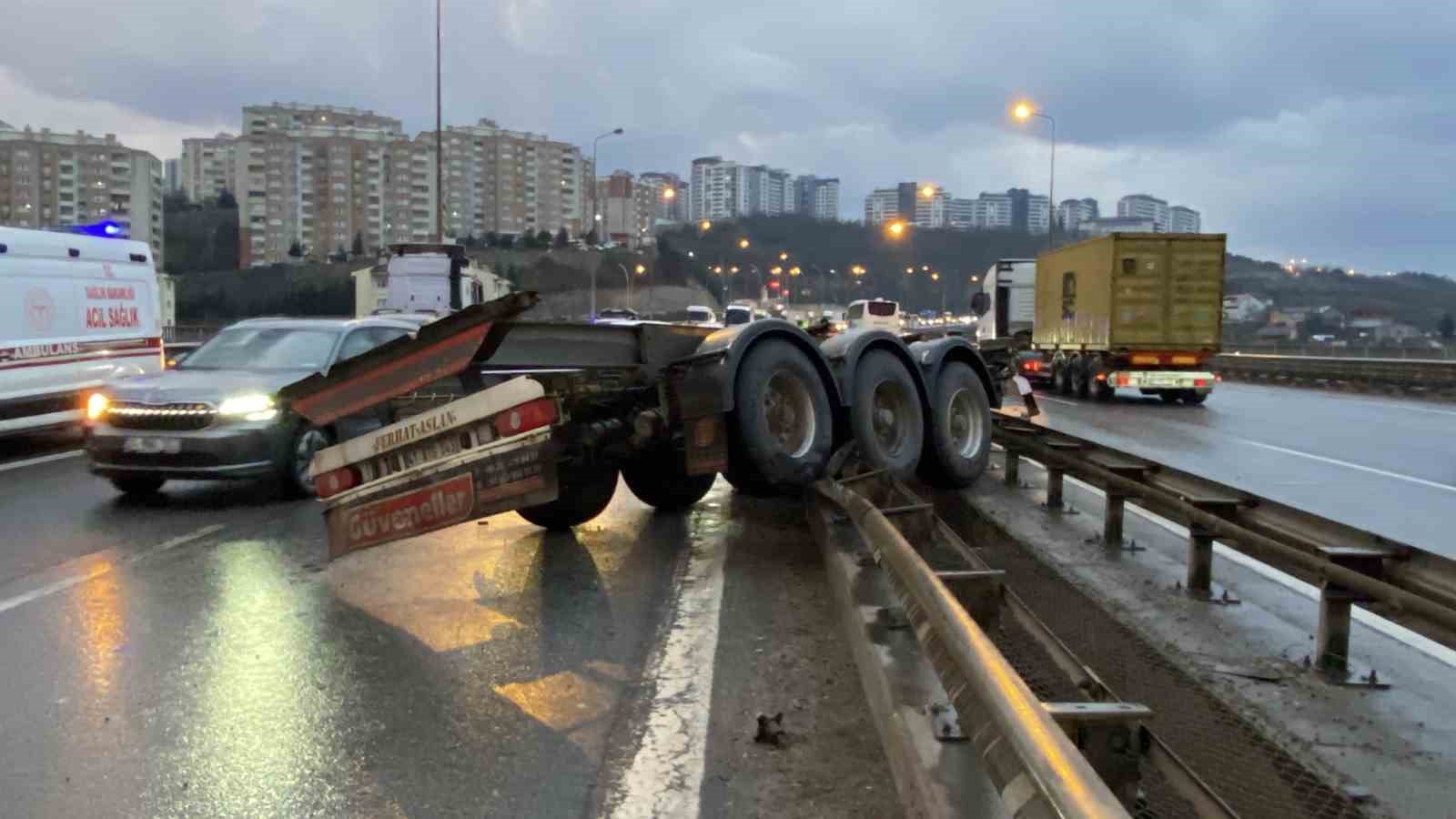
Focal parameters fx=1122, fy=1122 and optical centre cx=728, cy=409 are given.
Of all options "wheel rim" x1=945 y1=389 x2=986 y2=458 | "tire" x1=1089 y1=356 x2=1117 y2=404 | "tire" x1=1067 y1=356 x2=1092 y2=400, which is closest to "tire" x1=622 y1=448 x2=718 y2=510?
"wheel rim" x1=945 y1=389 x2=986 y2=458

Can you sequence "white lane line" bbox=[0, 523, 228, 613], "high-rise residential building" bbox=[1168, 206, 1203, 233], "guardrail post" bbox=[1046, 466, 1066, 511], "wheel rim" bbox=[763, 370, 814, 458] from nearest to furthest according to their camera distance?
"white lane line" bbox=[0, 523, 228, 613]
"wheel rim" bbox=[763, 370, 814, 458]
"guardrail post" bbox=[1046, 466, 1066, 511]
"high-rise residential building" bbox=[1168, 206, 1203, 233]

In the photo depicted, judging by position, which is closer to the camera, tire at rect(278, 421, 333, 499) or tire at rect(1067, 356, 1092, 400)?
tire at rect(278, 421, 333, 499)

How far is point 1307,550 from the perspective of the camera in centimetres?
509

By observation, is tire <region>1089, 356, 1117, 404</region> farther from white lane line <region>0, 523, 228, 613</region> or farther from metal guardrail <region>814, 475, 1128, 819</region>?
metal guardrail <region>814, 475, 1128, 819</region>

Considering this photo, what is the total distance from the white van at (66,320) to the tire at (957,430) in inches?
401

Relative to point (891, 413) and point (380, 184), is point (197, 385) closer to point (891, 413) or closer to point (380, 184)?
point (891, 413)

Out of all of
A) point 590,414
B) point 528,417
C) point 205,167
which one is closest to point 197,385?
point 590,414

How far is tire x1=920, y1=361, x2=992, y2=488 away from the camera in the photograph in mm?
9164

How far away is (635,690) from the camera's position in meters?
5.04

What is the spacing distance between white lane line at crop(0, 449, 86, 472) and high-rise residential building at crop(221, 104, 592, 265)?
10937 centimetres

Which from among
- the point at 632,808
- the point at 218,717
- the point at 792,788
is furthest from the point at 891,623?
the point at 218,717

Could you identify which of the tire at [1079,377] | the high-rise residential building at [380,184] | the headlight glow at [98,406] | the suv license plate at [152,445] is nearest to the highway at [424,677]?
the suv license plate at [152,445]

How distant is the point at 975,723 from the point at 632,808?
4.24 feet

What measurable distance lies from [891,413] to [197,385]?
19.9ft
